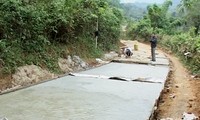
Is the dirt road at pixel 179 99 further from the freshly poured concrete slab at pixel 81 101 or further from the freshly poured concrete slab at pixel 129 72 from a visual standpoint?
the freshly poured concrete slab at pixel 129 72

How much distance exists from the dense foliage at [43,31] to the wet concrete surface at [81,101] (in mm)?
1132

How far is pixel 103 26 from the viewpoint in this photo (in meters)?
17.1

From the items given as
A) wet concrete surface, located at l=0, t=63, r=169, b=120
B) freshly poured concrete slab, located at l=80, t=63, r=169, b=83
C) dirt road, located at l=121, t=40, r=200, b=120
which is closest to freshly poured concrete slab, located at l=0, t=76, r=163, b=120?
wet concrete surface, located at l=0, t=63, r=169, b=120

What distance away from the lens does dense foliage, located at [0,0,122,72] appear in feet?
27.6

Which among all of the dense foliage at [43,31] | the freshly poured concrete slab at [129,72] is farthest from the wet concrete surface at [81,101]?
the freshly poured concrete slab at [129,72]

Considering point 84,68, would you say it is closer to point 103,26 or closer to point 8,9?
point 8,9

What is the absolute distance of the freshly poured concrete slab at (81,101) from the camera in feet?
17.3

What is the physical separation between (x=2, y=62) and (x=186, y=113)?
13.9 feet

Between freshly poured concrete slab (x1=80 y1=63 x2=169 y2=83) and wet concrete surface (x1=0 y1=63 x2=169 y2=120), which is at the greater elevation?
wet concrete surface (x1=0 y1=63 x2=169 y2=120)

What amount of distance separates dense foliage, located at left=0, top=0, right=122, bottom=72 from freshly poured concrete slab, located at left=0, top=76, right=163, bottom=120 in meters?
1.15

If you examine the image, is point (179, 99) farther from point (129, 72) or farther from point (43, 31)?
point (43, 31)

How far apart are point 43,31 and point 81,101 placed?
4427mm

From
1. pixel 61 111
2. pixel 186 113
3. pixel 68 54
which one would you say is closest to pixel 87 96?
pixel 61 111

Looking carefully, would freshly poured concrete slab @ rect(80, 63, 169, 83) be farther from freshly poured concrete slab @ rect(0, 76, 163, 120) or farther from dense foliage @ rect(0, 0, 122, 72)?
freshly poured concrete slab @ rect(0, 76, 163, 120)
